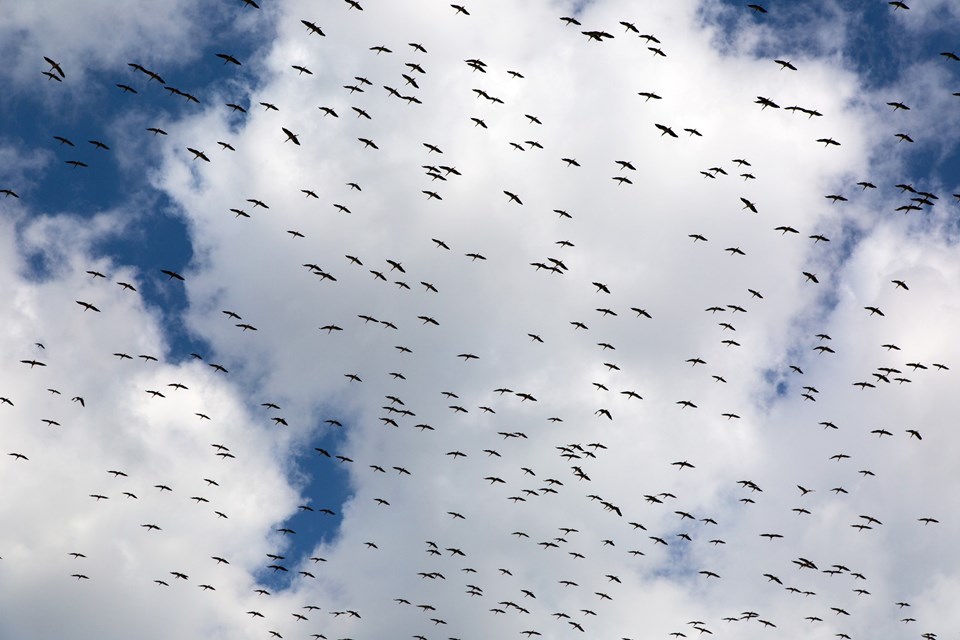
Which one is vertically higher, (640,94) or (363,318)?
(640,94)

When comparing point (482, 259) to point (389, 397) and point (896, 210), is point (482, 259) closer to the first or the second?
point (389, 397)

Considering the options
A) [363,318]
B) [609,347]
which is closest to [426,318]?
[363,318]

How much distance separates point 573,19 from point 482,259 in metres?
47.1

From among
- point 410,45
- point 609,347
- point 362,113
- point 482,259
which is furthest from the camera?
point 609,347

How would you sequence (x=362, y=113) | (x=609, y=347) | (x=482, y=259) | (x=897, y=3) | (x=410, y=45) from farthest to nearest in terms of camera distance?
(x=609, y=347)
(x=482, y=259)
(x=362, y=113)
(x=410, y=45)
(x=897, y=3)

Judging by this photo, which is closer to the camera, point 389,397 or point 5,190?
point 5,190

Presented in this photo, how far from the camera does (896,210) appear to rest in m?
162

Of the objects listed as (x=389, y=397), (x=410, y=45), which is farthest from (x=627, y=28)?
(x=389, y=397)

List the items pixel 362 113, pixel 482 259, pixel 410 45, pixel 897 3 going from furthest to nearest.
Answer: pixel 482 259, pixel 362 113, pixel 410 45, pixel 897 3

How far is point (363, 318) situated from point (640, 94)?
57.7 m

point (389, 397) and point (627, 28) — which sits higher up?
point (627, 28)

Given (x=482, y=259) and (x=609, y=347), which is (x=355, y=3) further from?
(x=609, y=347)

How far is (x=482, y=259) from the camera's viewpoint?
182250mm

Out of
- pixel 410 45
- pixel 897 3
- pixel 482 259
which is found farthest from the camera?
pixel 482 259
